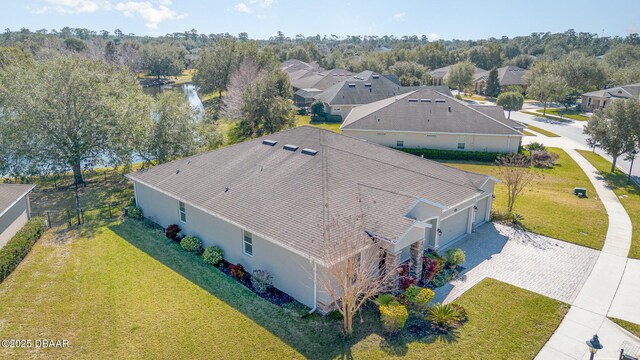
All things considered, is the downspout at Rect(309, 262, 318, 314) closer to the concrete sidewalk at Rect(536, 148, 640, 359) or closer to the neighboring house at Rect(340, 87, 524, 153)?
the concrete sidewalk at Rect(536, 148, 640, 359)

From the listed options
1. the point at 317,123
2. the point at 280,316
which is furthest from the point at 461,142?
the point at 280,316

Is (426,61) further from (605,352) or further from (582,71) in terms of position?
(605,352)

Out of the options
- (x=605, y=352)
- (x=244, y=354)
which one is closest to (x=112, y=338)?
(x=244, y=354)

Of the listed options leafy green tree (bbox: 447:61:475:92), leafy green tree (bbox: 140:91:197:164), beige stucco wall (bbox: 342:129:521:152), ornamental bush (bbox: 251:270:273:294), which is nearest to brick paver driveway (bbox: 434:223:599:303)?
ornamental bush (bbox: 251:270:273:294)

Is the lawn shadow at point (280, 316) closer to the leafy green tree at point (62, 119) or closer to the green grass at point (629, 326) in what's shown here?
the green grass at point (629, 326)

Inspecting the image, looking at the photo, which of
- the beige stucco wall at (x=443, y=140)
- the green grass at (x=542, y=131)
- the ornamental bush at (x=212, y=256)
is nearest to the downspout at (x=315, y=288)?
the ornamental bush at (x=212, y=256)

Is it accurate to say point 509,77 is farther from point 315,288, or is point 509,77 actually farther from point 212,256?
point 315,288
